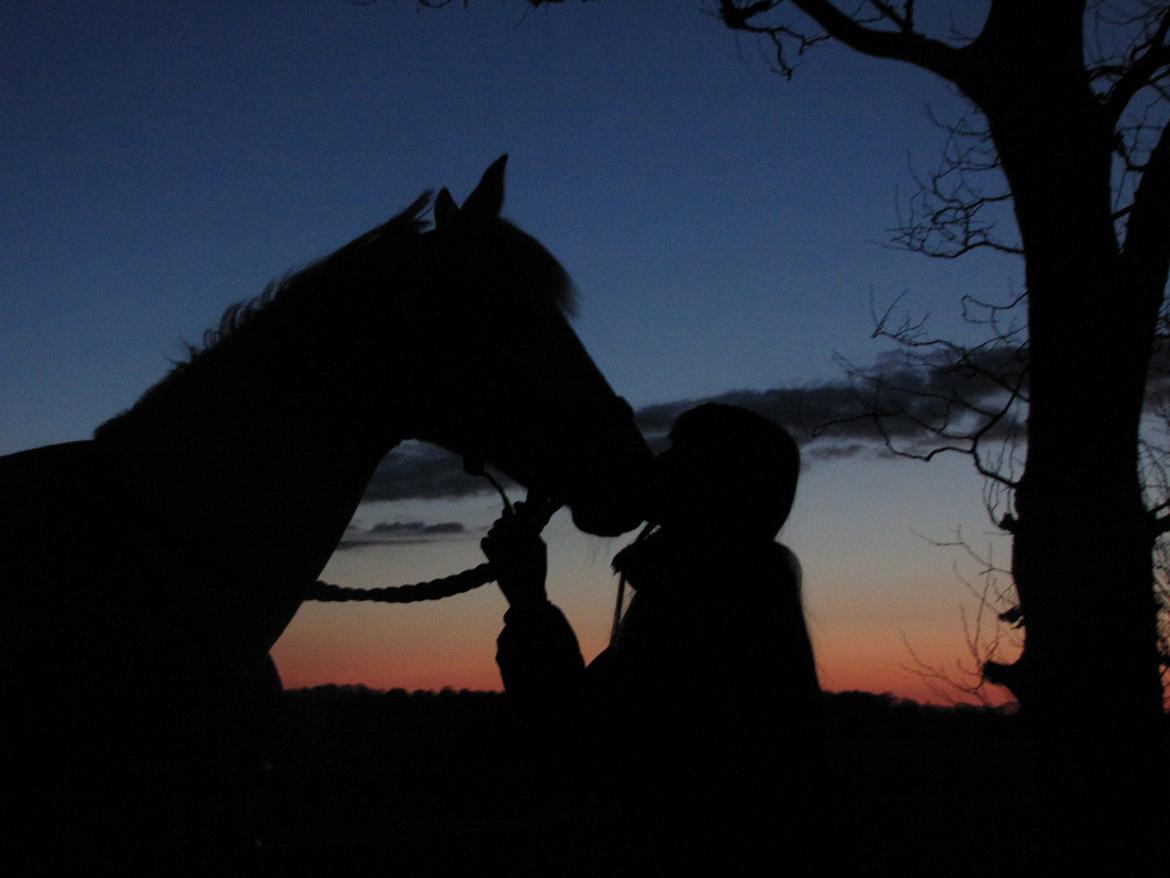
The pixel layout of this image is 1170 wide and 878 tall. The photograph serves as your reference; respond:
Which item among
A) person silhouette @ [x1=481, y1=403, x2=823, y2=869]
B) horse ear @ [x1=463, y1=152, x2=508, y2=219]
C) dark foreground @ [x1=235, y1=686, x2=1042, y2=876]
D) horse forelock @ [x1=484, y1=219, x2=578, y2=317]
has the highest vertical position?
horse ear @ [x1=463, y1=152, x2=508, y2=219]

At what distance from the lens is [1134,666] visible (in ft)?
11.4

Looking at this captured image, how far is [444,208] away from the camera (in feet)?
8.61

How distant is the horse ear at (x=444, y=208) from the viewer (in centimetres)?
260

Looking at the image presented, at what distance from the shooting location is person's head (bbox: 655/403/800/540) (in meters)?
2.10

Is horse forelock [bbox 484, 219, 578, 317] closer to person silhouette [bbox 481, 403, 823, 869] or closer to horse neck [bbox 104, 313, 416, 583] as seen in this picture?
horse neck [bbox 104, 313, 416, 583]

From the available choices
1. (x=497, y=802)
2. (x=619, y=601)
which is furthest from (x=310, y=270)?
(x=497, y=802)

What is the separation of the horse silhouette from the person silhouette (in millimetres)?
321

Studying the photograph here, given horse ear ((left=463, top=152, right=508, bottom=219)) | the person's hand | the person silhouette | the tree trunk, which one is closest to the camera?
the person silhouette

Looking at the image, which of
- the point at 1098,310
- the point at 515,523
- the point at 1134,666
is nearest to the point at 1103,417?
the point at 1098,310

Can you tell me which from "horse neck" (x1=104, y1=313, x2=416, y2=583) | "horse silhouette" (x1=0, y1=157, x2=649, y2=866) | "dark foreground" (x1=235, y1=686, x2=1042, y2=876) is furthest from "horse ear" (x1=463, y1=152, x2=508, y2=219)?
"dark foreground" (x1=235, y1=686, x2=1042, y2=876)

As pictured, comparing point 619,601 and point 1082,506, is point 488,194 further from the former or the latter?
point 1082,506

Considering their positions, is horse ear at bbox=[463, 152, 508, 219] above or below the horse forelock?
above

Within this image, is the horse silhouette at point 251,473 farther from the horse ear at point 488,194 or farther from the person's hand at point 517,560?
the person's hand at point 517,560

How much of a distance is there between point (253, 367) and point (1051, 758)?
3093 millimetres
